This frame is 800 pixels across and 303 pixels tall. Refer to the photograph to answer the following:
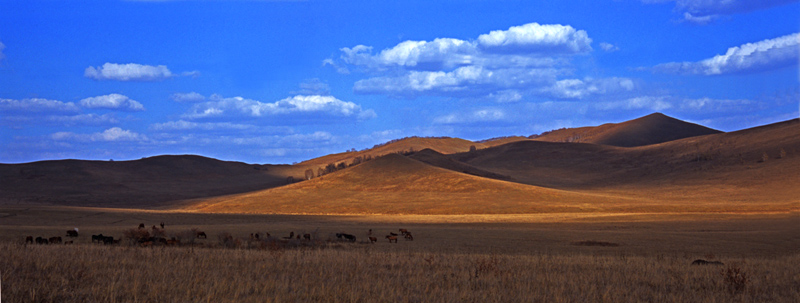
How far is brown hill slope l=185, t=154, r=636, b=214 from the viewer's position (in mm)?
63516

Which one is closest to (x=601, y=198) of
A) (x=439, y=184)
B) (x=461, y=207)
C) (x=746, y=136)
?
(x=461, y=207)

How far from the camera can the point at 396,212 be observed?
6350 centimetres

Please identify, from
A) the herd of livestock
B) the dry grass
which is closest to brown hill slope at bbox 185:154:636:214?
the herd of livestock

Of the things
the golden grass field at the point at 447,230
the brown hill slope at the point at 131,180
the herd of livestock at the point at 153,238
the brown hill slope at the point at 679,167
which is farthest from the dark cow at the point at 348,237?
the brown hill slope at the point at 131,180

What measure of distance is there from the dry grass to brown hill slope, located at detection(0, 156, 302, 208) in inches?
3091

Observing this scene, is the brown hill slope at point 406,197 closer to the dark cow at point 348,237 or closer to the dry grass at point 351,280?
the dark cow at point 348,237

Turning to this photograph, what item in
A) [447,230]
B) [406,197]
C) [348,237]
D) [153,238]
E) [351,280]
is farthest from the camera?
[406,197]

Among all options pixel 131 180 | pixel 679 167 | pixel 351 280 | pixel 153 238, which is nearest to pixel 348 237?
Answer: pixel 153 238

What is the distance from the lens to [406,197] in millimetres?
74938

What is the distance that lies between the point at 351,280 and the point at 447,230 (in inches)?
937

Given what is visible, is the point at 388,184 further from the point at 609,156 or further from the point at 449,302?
the point at 449,302

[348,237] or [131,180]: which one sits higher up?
[131,180]

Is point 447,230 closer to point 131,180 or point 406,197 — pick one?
point 406,197

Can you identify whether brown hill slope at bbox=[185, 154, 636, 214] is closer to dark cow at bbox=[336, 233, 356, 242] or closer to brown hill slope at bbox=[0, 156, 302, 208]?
brown hill slope at bbox=[0, 156, 302, 208]
